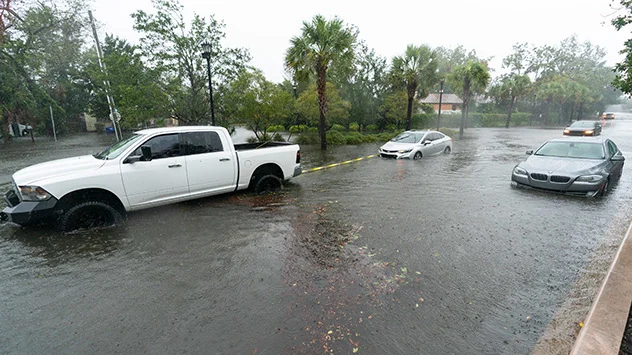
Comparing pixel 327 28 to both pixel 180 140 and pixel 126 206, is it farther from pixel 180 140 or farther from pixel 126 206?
Result: pixel 126 206

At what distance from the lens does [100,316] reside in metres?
3.21

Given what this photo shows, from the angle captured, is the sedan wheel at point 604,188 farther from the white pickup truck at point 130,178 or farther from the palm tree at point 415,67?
the palm tree at point 415,67

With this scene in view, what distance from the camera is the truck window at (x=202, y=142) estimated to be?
6535 millimetres

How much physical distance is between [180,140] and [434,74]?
21.6 m

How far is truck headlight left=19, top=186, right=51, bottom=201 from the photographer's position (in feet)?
16.2

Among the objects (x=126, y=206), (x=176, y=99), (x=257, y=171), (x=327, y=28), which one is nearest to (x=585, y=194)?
(x=257, y=171)

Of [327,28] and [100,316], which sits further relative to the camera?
[327,28]

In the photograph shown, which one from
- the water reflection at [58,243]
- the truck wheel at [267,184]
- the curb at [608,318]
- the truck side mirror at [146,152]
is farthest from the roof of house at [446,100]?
the water reflection at [58,243]

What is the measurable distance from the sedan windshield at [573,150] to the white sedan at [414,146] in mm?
5550

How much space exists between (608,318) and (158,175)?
22.1ft

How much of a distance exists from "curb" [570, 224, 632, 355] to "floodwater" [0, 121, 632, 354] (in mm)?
205

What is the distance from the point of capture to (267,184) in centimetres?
823

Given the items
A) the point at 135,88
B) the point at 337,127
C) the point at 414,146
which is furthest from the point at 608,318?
the point at 337,127

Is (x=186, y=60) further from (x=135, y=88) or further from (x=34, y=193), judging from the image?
(x=34, y=193)
